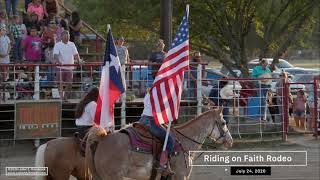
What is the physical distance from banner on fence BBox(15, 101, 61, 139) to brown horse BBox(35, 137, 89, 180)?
20.7ft

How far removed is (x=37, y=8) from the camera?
2042 centimetres

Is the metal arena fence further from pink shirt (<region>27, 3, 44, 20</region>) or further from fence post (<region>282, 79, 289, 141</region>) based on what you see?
pink shirt (<region>27, 3, 44, 20</region>)

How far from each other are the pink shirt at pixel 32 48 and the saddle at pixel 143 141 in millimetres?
8183

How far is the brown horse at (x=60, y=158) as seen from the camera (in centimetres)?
1171

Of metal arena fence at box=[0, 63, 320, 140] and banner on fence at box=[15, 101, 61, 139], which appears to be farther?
metal arena fence at box=[0, 63, 320, 140]

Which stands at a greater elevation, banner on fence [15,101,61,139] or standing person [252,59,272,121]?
standing person [252,59,272,121]

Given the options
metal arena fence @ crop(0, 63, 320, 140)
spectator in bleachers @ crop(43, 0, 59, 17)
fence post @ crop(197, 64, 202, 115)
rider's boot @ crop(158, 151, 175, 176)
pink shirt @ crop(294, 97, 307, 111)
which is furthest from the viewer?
pink shirt @ crop(294, 97, 307, 111)

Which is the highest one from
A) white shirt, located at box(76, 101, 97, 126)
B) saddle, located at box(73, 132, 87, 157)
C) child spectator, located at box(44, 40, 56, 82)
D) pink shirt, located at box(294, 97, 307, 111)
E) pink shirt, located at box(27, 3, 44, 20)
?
pink shirt, located at box(27, 3, 44, 20)

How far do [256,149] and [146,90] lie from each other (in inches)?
132

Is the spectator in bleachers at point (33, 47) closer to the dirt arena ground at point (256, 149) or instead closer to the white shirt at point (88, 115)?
the dirt arena ground at point (256, 149)

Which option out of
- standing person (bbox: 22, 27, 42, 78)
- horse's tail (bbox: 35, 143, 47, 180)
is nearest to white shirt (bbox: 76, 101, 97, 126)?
horse's tail (bbox: 35, 143, 47, 180)

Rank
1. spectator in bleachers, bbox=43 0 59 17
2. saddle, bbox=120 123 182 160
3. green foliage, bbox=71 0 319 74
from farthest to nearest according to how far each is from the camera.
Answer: green foliage, bbox=71 0 319 74
spectator in bleachers, bbox=43 0 59 17
saddle, bbox=120 123 182 160

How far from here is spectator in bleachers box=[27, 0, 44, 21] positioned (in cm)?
2032

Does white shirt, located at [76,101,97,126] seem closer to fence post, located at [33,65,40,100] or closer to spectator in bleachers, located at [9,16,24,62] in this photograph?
fence post, located at [33,65,40,100]
